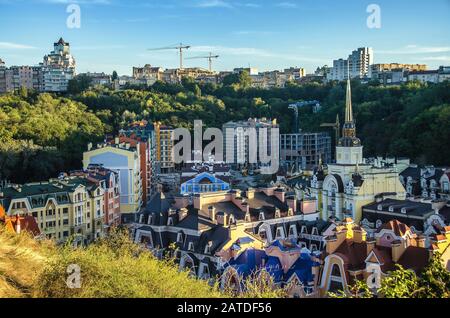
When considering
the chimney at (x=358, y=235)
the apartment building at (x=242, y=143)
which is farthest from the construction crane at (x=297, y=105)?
the chimney at (x=358, y=235)

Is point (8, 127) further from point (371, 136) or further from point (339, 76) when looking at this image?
point (339, 76)

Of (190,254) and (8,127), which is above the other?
(8,127)

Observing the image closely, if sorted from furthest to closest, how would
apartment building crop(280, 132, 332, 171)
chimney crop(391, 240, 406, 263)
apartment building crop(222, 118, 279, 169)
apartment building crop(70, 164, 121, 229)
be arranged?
1. apartment building crop(280, 132, 332, 171)
2. apartment building crop(222, 118, 279, 169)
3. apartment building crop(70, 164, 121, 229)
4. chimney crop(391, 240, 406, 263)

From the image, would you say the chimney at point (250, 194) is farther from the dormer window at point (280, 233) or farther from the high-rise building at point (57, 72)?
the high-rise building at point (57, 72)

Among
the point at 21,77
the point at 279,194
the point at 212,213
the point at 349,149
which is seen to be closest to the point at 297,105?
the point at 21,77

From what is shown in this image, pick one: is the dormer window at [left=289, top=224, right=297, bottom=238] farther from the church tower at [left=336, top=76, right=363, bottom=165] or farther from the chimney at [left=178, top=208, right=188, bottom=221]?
the church tower at [left=336, top=76, right=363, bottom=165]

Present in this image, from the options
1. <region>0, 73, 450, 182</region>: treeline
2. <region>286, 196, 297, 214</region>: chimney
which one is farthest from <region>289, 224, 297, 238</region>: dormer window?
<region>0, 73, 450, 182</region>: treeline
